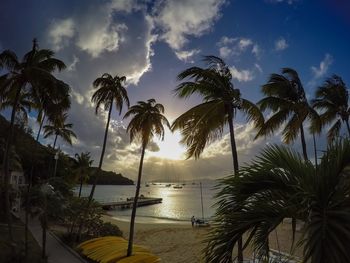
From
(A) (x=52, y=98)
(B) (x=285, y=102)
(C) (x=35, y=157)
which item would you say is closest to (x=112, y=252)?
(A) (x=52, y=98)

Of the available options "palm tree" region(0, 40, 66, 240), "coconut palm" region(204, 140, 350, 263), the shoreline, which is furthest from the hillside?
"coconut palm" region(204, 140, 350, 263)

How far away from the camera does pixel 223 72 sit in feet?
30.2

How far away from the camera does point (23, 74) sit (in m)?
13.2

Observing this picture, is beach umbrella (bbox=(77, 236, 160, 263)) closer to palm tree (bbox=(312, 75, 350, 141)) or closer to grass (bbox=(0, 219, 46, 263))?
grass (bbox=(0, 219, 46, 263))

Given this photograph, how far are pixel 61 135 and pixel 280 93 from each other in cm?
3178

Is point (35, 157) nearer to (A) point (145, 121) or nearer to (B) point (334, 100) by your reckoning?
(A) point (145, 121)

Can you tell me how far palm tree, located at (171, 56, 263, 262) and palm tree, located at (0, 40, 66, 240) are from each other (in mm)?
7288

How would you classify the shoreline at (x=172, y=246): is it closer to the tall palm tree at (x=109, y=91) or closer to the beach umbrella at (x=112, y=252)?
the beach umbrella at (x=112, y=252)

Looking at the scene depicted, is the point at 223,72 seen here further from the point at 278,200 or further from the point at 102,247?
the point at 102,247

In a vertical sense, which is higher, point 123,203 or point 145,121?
point 145,121

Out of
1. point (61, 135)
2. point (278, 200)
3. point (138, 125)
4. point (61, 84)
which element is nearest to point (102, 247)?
point (138, 125)

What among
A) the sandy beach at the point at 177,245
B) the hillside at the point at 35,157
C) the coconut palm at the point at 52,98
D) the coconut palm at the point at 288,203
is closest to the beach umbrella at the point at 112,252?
the sandy beach at the point at 177,245

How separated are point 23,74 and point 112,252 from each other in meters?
9.11

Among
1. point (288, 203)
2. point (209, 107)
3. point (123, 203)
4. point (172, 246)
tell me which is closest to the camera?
point (288, 203)
